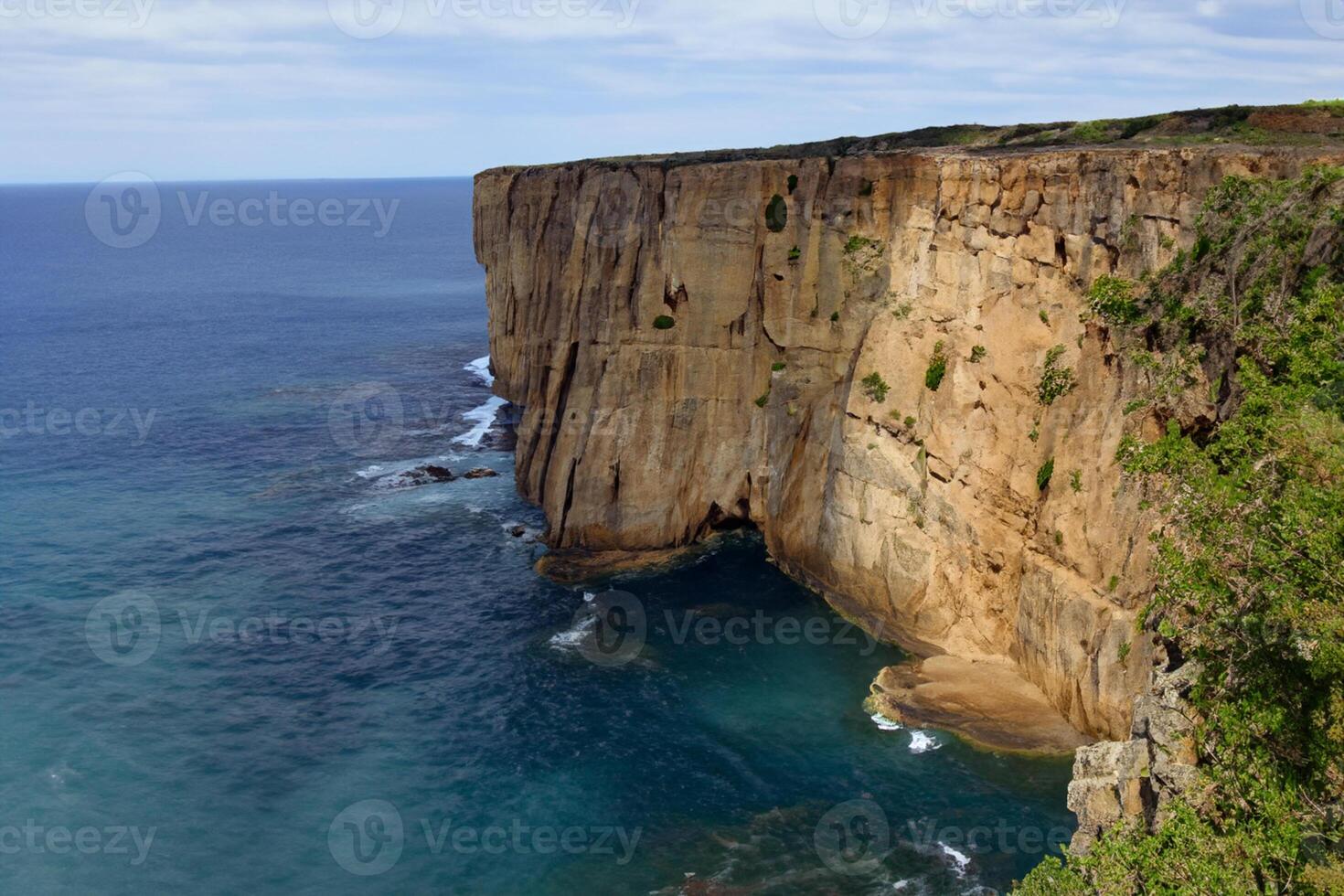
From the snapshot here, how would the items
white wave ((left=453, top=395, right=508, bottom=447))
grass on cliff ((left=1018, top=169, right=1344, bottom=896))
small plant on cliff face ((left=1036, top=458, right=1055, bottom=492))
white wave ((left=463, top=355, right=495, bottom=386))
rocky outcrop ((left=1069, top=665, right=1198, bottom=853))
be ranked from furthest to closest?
1. white wave ((left=463, top=355, right=495, bottom=386))
2. white wave ((left=453, top=395, right=508, bottom=447))
3. small plant on cliff face ((left=1036, top=458, right=1055, bottom=492))
4. rocky outcrop ((left=1069, top=665, right=1198, bottom=853))
5. grass on cliff ((left=1018, top=169, right=1344, bottom=896))

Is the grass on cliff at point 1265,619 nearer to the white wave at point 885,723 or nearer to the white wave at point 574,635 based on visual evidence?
the white wave at point 885,723

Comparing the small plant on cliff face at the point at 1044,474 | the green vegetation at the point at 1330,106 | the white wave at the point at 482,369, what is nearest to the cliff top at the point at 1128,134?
the green vegetation at the point at 1330,106

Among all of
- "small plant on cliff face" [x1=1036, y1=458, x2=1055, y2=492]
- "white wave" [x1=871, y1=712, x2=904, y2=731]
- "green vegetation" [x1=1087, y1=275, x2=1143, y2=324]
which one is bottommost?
"white wave" [x1=871, y1=712, x2=904, y2=731]

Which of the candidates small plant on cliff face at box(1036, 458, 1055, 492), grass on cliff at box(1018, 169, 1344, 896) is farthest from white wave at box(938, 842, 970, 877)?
small plant on cliff face at box(1036, 458, 1055, 492)

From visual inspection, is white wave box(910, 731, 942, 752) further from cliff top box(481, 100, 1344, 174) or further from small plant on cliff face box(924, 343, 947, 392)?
cliff top box(481, 100, 1344, 174)

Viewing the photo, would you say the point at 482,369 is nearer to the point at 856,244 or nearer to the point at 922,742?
the point at 856,244

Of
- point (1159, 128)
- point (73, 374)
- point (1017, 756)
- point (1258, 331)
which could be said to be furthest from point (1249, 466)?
point (73, 374)

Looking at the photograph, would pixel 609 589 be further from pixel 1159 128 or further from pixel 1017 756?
pixel 1159 128
